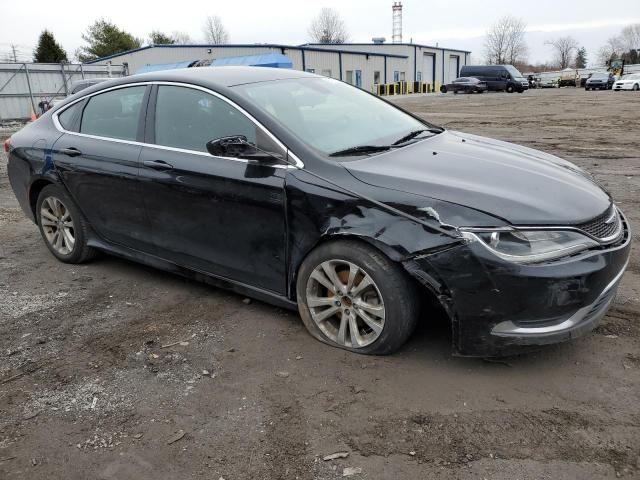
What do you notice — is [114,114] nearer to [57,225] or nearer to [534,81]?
[57,225]

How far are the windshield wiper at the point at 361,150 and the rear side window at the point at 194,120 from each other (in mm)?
550

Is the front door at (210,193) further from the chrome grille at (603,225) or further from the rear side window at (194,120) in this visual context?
the chrome grille at (603,225)

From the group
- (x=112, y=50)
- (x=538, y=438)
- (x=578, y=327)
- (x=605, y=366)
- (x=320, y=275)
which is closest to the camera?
(x=538, y=438)

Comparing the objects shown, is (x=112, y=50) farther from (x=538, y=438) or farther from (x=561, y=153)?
(x=538, y=438)

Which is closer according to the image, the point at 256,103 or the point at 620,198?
the point at 256,103

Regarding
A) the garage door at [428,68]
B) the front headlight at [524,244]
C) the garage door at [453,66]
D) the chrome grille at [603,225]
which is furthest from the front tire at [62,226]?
the garage door at [453,66]

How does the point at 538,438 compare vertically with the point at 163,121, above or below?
below

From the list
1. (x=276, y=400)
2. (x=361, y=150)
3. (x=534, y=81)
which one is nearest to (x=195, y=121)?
(x=361, y=150)

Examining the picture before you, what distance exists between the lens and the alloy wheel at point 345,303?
312 cm

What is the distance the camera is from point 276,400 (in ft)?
9.52

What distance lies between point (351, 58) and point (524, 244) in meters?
50.6

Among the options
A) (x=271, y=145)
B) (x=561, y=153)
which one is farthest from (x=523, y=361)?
(x=561, y=153)

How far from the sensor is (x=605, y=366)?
3061mm

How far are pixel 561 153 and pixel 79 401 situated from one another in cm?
961
